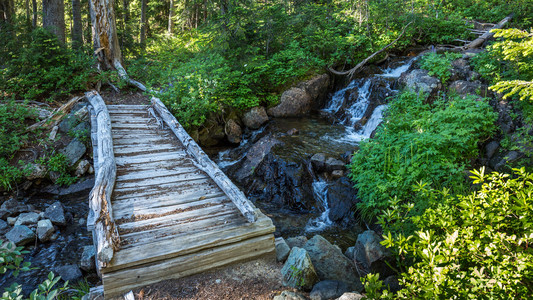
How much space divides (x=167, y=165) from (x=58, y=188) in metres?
4.04

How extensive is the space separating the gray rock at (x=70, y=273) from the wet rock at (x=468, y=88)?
32.7 ft

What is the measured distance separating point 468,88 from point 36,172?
40.5ft

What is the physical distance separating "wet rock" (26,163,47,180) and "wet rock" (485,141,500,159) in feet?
37.3

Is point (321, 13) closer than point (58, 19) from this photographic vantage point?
No

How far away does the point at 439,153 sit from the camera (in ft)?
19.2

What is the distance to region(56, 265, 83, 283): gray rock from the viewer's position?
16.1ft

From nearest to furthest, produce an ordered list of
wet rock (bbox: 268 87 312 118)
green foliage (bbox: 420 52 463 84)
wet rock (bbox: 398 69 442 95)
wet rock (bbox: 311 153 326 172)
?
wet rock (bbox: 311 153 326 172) → wet rock (bbox: 398 69 442 95) → green foliage (bbox: 420 52 463 84) → wet rock (bbox: 268 87 312 118)

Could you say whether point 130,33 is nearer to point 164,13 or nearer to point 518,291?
point 164,13

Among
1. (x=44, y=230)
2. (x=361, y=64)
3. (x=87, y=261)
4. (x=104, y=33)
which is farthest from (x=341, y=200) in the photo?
(x=104, y=33)

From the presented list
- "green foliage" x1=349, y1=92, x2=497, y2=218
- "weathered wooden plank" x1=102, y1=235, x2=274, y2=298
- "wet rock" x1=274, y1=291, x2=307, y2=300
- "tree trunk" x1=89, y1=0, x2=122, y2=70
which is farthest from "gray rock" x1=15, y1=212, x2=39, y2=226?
"green foliage" x1=349, y1=92, x2=497, y2=218

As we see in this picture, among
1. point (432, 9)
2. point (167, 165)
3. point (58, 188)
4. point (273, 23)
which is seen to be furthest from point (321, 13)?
point (58, 188)

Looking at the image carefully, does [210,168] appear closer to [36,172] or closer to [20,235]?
[20,235]

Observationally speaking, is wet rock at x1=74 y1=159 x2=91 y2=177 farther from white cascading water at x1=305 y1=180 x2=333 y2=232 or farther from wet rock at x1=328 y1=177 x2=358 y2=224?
wet rock at x1=328 y1=177 x2=358 y2=224

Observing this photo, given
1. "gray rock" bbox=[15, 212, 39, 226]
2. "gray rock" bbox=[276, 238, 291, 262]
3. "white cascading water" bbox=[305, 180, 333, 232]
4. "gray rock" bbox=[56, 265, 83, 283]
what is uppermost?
"gray rock" bbox=[276, 238, 291, 262]
